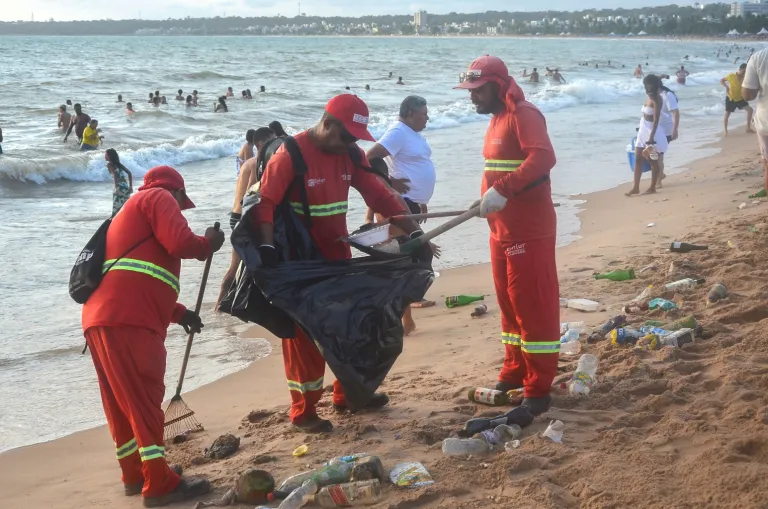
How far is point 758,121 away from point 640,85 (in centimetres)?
Answer: 3260

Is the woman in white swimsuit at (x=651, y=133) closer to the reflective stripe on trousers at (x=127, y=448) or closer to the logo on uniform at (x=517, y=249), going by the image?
the logo on uniform at (x=517, y=249)

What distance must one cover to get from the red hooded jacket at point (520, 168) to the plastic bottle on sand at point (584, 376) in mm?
836

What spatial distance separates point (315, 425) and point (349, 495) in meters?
0.98

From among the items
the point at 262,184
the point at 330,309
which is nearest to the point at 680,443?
the point at 330,309

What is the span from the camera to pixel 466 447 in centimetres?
410

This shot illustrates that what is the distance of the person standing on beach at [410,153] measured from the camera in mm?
6477

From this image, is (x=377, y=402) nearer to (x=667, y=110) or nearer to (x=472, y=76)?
(x=472, y=76)

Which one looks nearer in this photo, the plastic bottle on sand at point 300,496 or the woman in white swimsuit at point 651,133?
A: the plastic bottle on sand at point 300,496

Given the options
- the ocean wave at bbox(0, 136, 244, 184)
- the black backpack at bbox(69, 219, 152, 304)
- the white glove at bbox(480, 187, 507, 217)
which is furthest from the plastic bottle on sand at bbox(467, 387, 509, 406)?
the ocean wave at bbox(0, 136, 244, 184)

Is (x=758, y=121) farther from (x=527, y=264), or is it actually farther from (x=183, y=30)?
(x=183, y=30)

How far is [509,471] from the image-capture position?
151 inches

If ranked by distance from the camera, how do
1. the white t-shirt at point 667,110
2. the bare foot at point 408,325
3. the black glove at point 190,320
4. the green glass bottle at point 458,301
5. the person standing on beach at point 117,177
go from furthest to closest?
the white t-shirt at point 667,110, the person standing on beach at point 117,177, the green glass bottle at point 458,301, the bare foot at point 408,325, the black glove at point 190,320

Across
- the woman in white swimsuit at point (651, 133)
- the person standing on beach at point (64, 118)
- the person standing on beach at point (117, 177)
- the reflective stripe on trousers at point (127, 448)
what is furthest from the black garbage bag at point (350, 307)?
the person standing on beach at point (64, 118)

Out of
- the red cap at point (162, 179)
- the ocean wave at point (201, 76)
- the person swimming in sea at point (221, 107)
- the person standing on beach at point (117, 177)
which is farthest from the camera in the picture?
the ocean wave at point (201, 76)
